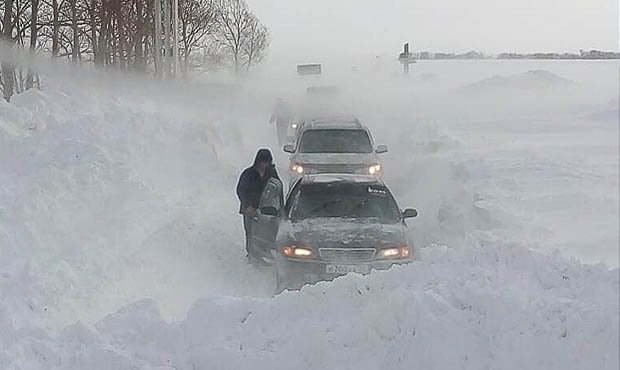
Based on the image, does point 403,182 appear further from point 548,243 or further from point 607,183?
point 607,183

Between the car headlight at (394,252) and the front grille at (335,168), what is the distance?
5.58 m

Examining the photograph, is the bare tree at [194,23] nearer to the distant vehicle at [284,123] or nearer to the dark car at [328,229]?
the distant vehicle at [284,123]

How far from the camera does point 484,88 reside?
526 inches

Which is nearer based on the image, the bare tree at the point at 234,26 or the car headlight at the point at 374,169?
the car headlight at the point at 374,169

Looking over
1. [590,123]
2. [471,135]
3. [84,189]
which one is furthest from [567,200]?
[471,135]

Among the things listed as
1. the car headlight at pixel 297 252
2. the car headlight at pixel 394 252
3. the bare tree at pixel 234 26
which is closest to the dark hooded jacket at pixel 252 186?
the car headlight at pixel 297 252

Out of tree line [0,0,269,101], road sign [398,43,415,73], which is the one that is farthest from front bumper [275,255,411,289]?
road sign [398,43,415,73]

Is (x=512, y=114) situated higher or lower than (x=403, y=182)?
higher

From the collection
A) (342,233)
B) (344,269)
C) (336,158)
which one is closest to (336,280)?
(344,269)

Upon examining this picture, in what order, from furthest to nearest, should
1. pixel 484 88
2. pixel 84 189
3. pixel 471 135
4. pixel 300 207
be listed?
pixel 471 135 < pixel 484 88 < pixel 84 189 < pixel 300 207

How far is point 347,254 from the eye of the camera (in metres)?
7.63

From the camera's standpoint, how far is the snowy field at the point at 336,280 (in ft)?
14.7

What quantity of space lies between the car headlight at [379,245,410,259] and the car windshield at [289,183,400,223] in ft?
1.90

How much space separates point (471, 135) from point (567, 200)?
902 cm
